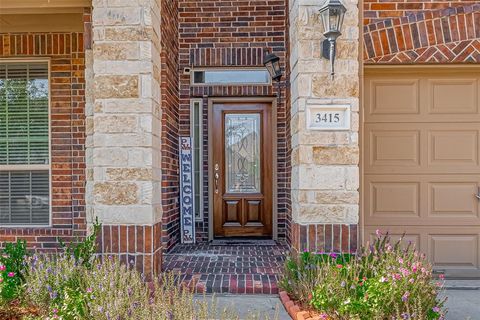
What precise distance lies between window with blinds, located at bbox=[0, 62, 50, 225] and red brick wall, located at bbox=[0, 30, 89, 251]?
122mm

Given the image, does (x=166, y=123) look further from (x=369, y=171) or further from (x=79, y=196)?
(x=369, y=171)

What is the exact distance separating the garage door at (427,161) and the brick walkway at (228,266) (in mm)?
1129

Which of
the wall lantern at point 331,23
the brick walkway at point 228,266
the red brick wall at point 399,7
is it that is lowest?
the brick walkway at point 228,266

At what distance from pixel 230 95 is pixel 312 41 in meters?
2.05

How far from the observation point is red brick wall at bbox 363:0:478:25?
3596mm

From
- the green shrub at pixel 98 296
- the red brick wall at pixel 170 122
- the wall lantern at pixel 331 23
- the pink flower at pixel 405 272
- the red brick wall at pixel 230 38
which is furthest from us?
the red brick wall at pixel 230 38

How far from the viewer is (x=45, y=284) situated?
2.73 metres

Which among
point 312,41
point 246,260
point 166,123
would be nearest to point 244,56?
point 166,123

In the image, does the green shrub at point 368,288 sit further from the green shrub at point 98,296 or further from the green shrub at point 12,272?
the green shrub at point 12,272

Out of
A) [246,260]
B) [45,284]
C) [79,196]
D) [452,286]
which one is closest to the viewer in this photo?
[45,284]

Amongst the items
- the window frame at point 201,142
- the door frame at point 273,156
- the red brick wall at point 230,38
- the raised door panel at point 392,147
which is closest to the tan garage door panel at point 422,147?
the raised door panel at point 392,147

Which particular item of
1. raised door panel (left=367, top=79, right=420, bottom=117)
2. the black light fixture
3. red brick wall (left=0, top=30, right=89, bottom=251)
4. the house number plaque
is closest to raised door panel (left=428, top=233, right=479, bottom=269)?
raised door panel (left=367, top=79, right=420, bottom=117)

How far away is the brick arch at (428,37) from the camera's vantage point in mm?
3570

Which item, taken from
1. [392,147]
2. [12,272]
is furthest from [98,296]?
[392,147]
